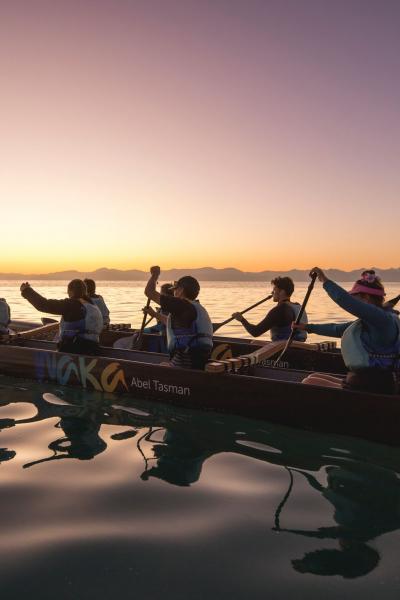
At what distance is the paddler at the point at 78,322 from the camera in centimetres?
977

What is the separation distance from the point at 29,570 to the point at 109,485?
5.07 feet

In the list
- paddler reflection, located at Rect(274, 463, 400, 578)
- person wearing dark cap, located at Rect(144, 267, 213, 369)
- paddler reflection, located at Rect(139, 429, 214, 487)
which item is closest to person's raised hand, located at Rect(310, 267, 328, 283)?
person wearing dark cap, located at Rect(144, 267, 213, 369)

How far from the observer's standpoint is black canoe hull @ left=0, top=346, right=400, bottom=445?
6.51 m

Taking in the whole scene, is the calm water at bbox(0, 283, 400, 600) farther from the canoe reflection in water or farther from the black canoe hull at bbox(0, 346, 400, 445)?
the black canoe hull at bbox(0, 346, 400, 445)

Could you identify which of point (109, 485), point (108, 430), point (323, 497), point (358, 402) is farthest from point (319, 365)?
point (109, 485)

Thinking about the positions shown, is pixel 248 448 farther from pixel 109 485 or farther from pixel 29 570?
pixel 29 570

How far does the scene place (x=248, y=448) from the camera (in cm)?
640

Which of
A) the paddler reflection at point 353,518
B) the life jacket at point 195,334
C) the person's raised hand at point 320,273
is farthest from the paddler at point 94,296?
the paddler reflection at point 353,518

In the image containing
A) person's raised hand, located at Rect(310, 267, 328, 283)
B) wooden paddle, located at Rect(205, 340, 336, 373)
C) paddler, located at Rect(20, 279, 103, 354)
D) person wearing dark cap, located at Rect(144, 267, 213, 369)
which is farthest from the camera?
paddler, located at Rect(20, 279, 103, 354)

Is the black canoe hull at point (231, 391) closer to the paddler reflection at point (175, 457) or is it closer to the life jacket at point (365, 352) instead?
the life jacket at point (365, 352)

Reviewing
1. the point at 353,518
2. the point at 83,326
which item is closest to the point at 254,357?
the point at 83,326

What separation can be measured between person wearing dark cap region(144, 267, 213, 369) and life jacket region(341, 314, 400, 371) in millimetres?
2801

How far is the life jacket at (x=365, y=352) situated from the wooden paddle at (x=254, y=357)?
2.17 metres

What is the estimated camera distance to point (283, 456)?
613cm
